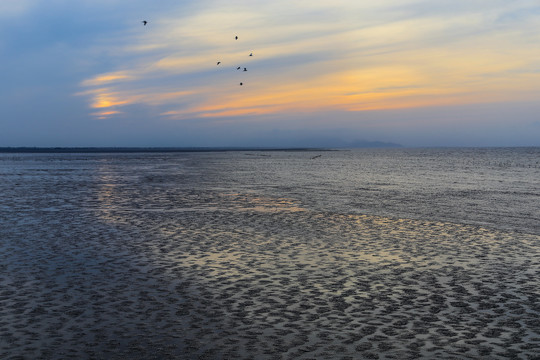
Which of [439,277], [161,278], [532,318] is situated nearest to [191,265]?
[161,278]

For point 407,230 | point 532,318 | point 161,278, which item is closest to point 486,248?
point 407,230

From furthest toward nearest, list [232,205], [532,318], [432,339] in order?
[232,205], [532,318], [432,339]

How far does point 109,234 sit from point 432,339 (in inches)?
646

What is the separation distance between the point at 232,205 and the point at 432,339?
2488 cm

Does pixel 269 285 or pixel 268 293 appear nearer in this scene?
pixel 268 293

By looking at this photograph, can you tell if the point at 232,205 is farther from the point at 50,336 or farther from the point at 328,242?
the point at 50,336

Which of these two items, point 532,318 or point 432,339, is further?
point 532,318

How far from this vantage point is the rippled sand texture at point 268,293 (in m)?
9.61

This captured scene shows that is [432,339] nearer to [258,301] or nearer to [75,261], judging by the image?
[258,301]

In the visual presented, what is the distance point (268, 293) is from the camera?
522 inches

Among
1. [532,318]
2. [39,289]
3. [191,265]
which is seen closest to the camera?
[532,318]

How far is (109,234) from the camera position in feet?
73.9

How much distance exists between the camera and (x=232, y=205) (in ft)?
112

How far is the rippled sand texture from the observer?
9.61m
